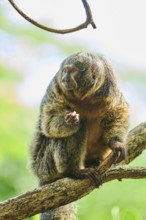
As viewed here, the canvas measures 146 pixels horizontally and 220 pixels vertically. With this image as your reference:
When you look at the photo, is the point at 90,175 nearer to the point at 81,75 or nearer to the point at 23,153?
the point at 81,75

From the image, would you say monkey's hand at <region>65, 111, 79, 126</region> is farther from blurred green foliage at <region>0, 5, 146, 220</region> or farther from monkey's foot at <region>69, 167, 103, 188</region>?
blurred green foliage at <region>0, 5, 146, 220</region>

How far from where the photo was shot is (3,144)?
4.78m

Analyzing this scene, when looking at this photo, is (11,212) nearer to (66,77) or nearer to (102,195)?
(66,77)

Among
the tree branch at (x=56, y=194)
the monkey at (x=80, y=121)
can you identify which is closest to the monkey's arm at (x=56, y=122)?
the monkey at (x=80, y=121)

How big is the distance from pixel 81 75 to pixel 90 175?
61 cm

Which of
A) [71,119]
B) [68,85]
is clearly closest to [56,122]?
[71,119]

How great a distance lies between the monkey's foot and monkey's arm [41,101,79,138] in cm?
28

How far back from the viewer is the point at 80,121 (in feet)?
13.2

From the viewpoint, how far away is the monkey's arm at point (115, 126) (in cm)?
408

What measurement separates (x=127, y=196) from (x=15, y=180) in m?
1.22

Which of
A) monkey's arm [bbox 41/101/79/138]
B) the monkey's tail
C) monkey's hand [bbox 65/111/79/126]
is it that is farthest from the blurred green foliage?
monkey's hand [bbox 65/111/79/126]

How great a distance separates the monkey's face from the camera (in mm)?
3641

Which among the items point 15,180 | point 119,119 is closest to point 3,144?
point 15,180

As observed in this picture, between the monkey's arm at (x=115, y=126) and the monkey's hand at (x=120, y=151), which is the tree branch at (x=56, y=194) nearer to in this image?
the monkey's hand at (x=120, y=151)
